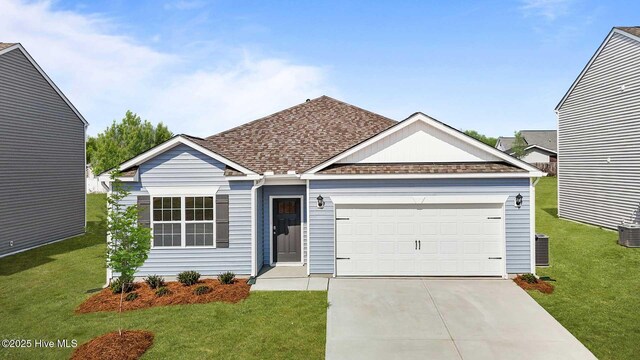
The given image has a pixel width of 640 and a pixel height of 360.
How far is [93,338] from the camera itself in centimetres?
771

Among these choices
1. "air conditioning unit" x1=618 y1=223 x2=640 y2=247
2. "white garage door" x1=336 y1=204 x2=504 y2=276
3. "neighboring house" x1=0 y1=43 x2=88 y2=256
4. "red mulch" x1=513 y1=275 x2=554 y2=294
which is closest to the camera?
"red mulch" x1=513 y1=275 x2=554 y2=294

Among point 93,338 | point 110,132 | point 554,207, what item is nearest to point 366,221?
point 93,338

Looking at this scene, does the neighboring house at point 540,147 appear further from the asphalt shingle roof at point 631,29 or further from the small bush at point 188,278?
the small bush at point 188,278

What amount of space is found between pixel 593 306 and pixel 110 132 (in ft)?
192

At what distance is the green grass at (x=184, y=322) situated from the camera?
718 centimetres

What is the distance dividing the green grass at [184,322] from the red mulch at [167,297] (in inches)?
11.6

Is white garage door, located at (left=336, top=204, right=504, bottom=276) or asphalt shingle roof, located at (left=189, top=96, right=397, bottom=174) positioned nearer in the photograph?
white garage door, located at (left=336, top=204, right=504, bottom=276)

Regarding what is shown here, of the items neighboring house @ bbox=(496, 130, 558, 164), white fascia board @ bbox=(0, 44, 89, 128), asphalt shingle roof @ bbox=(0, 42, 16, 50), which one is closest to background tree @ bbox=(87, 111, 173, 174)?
white fascia board @ bbox=(0, 44, 89, 128)

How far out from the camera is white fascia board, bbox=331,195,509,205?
11.4 metres

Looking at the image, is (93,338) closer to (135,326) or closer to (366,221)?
(135,326)

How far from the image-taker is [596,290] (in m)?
10.4

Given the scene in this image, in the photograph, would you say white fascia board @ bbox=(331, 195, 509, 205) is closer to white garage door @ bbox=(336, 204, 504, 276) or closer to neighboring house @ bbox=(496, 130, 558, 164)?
white garage door @ bbox=(336, 204, 504, 276)

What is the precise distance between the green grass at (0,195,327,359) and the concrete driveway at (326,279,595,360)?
2.14ft

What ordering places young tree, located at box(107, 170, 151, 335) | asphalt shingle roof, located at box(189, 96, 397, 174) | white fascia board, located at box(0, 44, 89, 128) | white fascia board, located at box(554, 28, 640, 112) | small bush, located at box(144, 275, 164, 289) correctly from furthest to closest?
1. white fascia board, located at box(554, 28, 640, 112)
2. white fascia board, located at box(0, 44, 89, 128)
3. asphalt shingle roof, located at box(189, 96, 397, 174)
4. small bush, located at box(144, 275, 164, 289)
5. young tree, located at box(107, 170, 151, 335)
